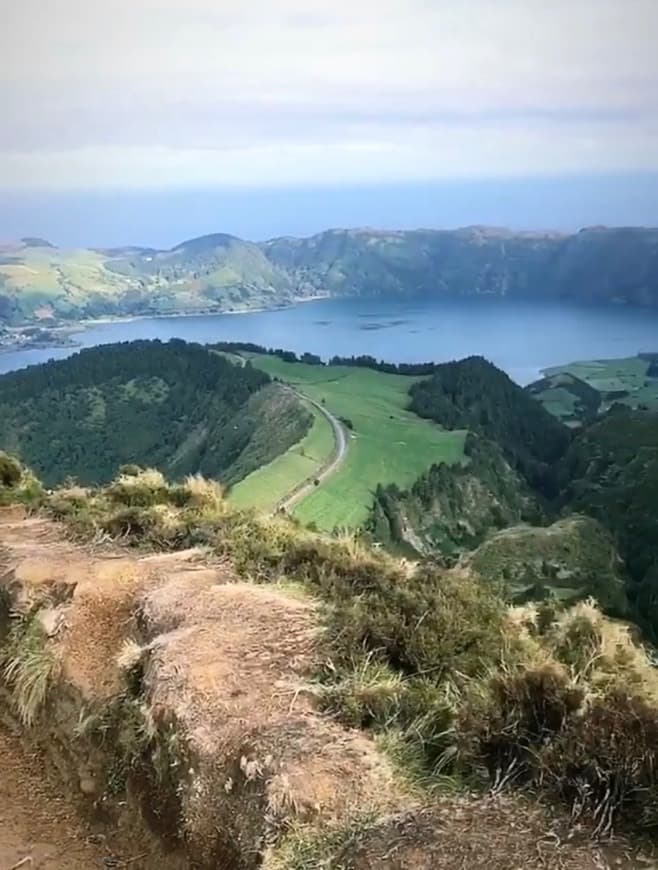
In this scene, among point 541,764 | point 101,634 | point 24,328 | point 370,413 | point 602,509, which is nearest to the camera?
point 541,764

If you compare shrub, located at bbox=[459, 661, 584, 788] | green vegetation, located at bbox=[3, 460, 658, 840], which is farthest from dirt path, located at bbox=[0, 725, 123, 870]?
shrub, located at bbox=[459, 661, 584, 788]

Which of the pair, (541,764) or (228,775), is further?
(228,775)

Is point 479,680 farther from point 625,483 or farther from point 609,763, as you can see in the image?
point 625,483

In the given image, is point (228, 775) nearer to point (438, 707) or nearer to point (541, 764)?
point (438, 707)

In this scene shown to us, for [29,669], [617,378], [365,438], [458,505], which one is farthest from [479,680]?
[617,378]

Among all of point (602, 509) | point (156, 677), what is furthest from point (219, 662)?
point (602, 509)

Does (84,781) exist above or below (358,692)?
below

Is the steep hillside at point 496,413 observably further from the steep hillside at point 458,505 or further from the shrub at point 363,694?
the shrub at point 363,694
